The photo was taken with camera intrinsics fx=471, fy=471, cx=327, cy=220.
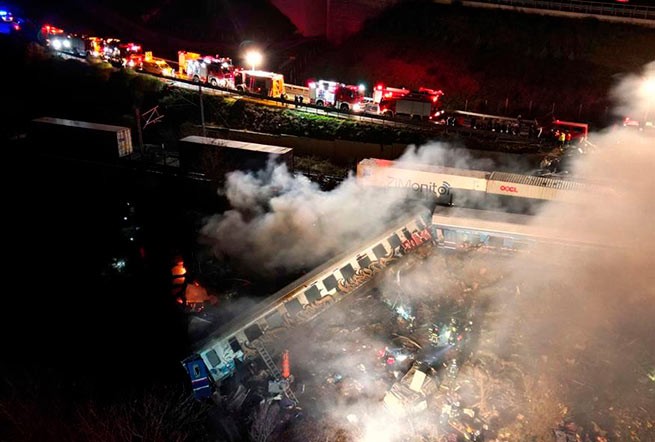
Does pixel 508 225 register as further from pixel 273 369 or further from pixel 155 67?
pixel 155 67

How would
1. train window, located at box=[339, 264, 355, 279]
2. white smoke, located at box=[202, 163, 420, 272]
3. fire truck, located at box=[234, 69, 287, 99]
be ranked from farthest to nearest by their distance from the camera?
fire truck, located at box=[234, 69, 287, 99]
white smoke, located at box=[202, 163, 420, 272]
train window, located at box=[339, 264, 355, 279]

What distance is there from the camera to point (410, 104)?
802 inches

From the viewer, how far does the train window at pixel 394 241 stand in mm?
12758

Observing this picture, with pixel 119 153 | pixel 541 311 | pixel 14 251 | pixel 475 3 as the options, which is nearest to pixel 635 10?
pixel 475 3

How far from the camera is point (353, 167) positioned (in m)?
18.7

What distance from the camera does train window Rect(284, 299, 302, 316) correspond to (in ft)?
34.8

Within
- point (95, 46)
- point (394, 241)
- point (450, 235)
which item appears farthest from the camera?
point (95, 46)

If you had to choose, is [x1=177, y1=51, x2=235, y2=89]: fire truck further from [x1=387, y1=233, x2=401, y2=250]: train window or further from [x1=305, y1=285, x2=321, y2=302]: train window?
[x1=305, y1=285, x2=321, y2=302]: train window

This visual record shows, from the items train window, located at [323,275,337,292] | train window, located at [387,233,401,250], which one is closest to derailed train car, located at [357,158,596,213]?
train window, located at [387,233,401,250]

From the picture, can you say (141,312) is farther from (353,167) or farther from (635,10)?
(635,10)

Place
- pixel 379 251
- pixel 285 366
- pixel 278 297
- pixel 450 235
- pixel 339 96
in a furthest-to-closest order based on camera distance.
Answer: pixel 339 96, pixel 450 235, pixel 379 251, pixel 278 297, pixel 285 366

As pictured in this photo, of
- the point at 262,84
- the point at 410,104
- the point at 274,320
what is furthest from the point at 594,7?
the point at 274,320

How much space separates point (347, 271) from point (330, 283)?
627mm

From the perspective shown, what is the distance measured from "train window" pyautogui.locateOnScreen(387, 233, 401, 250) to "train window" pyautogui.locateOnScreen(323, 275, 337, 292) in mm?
2136
